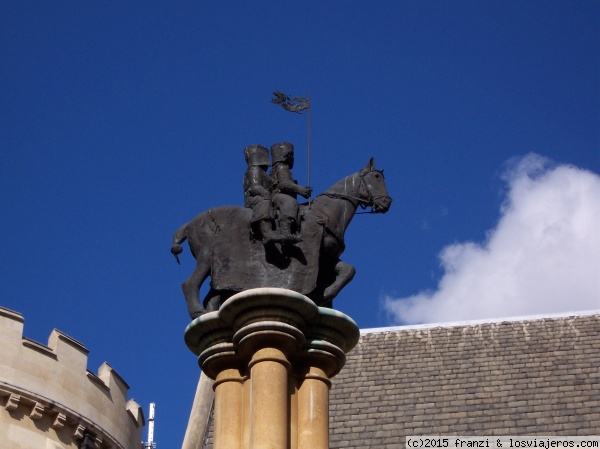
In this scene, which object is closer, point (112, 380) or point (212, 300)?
point (212, 300)

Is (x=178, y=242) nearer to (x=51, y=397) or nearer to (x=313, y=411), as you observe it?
(x=313, y=411)

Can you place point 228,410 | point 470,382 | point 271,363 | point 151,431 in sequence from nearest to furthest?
point 271,363, point 228,410, point 470,382, point 151,431

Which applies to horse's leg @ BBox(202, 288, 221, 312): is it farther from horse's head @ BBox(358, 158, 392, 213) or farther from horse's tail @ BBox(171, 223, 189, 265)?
horse's head @ BBox(358, 158, 392, 213)

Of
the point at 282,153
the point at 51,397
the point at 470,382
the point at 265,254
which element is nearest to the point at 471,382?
the point at 470,382

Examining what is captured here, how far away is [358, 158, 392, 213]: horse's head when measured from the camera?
1562cm

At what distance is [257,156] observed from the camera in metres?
15.4

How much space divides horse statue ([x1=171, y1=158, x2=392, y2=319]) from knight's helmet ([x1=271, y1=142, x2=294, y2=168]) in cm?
43

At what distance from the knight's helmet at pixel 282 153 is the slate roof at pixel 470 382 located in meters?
8.16

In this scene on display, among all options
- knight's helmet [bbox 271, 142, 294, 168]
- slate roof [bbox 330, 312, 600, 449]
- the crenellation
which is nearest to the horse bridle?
knight's helmet [bbox 271, 142, 294, 168]

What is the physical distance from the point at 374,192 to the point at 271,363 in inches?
95.9

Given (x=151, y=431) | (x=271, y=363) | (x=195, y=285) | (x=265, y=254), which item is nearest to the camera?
(x=271, y=363)

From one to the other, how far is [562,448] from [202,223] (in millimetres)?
8701

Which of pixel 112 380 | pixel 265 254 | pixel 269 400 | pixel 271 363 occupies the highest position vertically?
pixel 112 380

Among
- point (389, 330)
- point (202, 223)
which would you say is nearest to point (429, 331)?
point (389, 330)
